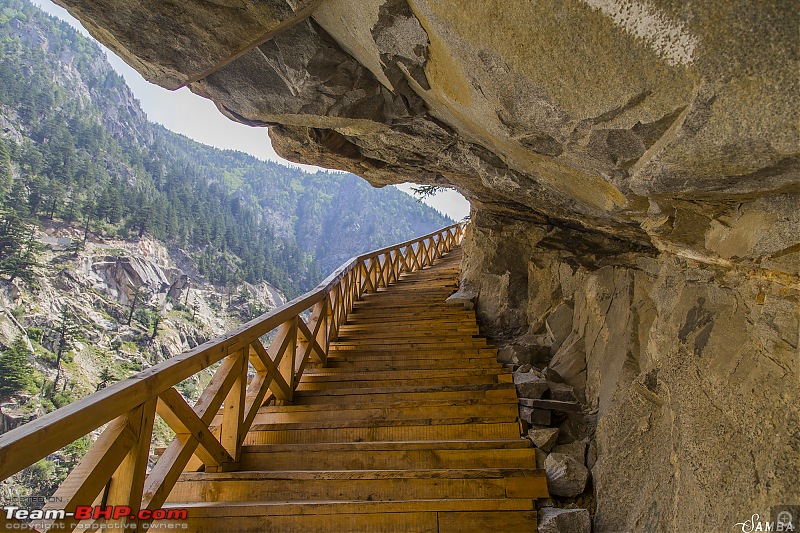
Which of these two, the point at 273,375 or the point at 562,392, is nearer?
the point at 273,375

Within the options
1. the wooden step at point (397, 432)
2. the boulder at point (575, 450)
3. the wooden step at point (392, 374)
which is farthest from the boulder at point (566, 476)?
the wooden step at point (392, 374)

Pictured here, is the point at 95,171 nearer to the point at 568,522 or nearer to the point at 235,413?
the point at 235,413

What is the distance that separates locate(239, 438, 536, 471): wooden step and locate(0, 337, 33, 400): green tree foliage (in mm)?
31954

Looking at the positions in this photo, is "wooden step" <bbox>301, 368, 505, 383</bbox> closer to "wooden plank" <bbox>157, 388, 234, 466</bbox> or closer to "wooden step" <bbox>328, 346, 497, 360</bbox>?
"wooden step" <bbox>328, 346, 497, 360</bbox>

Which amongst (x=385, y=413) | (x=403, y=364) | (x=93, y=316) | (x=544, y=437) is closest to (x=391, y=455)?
(x=385, y=413)

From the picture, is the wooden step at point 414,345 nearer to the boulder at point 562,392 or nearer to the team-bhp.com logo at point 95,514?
the boulder at point 562,392

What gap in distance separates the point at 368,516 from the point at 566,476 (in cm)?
→ 111

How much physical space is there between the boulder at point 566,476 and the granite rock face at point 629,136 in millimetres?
88

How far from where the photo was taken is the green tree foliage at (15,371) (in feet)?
84.8

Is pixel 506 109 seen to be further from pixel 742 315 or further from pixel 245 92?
pixel 245 92

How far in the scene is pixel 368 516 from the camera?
2.36 meters

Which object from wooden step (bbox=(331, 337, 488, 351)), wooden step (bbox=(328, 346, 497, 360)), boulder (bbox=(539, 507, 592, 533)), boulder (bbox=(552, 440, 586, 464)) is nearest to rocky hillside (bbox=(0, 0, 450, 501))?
wooden step (bbox=(331, 337, 488, 351))

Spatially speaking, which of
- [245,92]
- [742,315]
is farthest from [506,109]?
[245,92]

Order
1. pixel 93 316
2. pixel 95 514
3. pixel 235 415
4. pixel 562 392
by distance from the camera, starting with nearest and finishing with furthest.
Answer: pixel 95 514 < pixel 235 415 < pixel 562 392 < pixel 93 316
